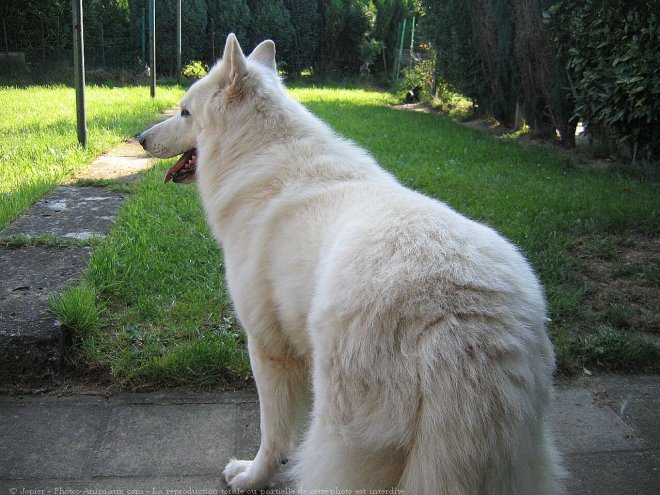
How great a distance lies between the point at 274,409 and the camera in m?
2.46

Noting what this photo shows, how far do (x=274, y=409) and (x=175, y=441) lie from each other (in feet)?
1.92

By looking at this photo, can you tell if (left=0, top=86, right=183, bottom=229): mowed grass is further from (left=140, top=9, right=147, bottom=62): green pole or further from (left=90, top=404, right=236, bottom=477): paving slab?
(left=140, top=9, right=147, bottom=62): green pole

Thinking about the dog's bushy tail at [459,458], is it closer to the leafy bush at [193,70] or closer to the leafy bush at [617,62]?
the leafy bush at [617,62]

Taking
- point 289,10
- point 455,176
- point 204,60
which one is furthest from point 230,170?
point 289,10

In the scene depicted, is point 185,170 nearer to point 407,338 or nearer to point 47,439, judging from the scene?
point 47,439

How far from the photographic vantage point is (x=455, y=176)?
7.20 m

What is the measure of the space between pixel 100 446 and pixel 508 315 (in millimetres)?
2002

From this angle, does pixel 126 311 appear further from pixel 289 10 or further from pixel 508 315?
pixel 289 10

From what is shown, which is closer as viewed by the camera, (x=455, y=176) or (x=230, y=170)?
(x=230, y=170)

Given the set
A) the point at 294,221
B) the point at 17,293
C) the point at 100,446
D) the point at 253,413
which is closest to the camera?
the point at 294,221

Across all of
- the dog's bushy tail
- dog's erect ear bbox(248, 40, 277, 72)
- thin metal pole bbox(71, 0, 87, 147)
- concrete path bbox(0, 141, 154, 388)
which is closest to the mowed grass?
concrete path bbox(0, 141, 154, 388)

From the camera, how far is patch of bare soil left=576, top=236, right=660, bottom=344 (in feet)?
12.4

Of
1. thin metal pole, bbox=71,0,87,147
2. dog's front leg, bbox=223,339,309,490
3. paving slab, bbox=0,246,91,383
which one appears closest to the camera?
dog's front leg, bbox=223,339,309,490

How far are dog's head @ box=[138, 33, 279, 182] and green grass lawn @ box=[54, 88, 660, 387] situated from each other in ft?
3.20
